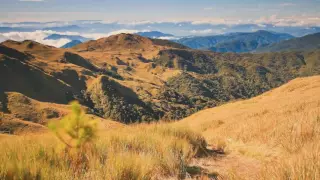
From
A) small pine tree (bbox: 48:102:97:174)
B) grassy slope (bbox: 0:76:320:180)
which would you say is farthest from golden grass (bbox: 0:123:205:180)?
small pine tree (bbox: 48:102:97:174)

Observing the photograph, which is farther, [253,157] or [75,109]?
[253,157]

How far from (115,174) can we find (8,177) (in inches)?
58.2

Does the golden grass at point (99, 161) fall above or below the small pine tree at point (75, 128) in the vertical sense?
below

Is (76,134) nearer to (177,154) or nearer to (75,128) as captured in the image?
(75,128)

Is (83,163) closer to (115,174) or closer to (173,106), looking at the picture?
(115,174)

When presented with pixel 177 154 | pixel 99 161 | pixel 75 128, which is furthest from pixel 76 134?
pixel 177 154

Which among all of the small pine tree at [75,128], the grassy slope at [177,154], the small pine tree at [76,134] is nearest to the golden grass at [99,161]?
the grassy slope at [177,154]

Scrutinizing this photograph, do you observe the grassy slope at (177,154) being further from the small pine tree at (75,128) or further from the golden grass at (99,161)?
the small pine tree at (75,128)

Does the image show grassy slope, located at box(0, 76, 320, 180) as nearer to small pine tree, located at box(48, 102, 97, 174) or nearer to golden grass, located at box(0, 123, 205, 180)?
golden grass, located at box(0, 123, 205, 180)

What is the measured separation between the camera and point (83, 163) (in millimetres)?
5570

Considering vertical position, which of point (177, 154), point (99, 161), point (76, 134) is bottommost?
point (177, 154)

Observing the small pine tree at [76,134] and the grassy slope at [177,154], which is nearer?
the grassy slope at [177,154]

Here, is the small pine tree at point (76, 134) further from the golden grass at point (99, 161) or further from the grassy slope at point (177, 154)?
the grassy slope at point (177, 154)

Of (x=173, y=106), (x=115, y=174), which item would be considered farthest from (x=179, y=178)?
(x=173, y=106)
